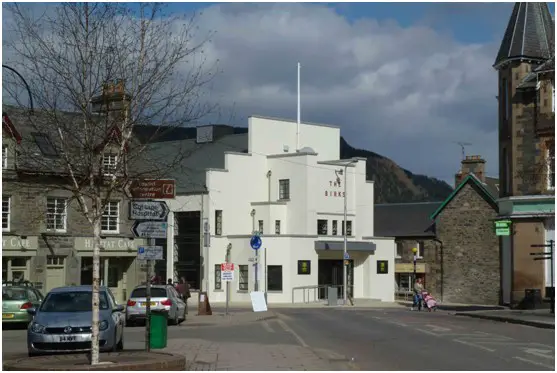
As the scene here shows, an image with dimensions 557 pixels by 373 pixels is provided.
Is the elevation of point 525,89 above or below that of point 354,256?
above

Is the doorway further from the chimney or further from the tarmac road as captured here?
the tarmac road

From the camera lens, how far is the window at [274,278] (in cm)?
6338

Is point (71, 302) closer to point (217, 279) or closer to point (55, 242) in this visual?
point (55, 242)

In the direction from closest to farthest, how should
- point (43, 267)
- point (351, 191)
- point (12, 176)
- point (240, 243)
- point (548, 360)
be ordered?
point (548, 360) < point (12, 176) < point (43, 267) < point (240, 243) < point (351, 191)

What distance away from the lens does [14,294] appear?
105 ft

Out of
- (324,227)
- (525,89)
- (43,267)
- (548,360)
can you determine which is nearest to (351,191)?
(324,227)

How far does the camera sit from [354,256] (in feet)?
227

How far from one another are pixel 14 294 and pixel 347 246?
37.4m

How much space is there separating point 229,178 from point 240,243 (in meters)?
4.83

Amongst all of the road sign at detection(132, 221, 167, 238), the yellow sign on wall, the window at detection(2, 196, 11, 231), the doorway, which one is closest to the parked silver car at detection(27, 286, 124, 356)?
the road sign at detection(132, 221, 167, 238)

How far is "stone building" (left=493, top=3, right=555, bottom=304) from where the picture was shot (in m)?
46.2

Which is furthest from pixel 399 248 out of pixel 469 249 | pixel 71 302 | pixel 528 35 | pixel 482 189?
pixel 71 302

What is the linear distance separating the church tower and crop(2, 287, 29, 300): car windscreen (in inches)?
1000

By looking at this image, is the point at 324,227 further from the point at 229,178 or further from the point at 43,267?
the point at 43,267
